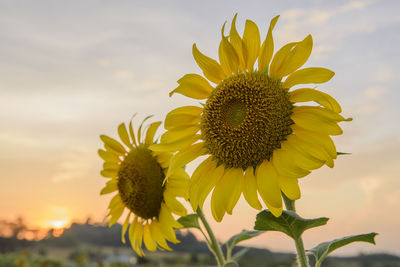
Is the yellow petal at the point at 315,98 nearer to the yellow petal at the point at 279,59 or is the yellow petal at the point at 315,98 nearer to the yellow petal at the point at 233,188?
the yellow petal at the point at 279,59

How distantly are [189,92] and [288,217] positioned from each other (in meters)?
1.00

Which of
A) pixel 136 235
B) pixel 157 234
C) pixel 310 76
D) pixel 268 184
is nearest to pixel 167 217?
pixel 157 234

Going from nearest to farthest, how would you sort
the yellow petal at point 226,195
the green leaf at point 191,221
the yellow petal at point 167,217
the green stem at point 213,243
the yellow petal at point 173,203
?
the yellow petal at point 226,195, the green stem at point 213,243, the green leaf at point 191,221, the yellow petal at point 173,203, the yellow petal at point 167,217

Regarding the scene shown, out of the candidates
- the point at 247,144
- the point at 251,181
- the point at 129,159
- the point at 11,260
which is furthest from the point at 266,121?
the point at 11,260

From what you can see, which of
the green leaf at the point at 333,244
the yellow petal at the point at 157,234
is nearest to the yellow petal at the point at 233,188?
the green leaf at the point at 333,244

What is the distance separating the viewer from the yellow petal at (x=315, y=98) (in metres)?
2.14

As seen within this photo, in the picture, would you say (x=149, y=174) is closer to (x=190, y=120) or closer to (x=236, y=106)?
(x=190, y=120)

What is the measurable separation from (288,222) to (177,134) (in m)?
0.90

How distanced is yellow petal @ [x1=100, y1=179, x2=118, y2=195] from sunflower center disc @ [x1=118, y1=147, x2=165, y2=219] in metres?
0.20

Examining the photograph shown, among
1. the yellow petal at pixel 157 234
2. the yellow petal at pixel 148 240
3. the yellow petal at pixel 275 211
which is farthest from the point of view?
the yellow petal at pixel 148 240

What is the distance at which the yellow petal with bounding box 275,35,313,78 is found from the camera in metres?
2.24

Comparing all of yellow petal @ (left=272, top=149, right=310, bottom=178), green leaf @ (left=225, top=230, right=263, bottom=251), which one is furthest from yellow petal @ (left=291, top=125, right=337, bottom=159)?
green leaf @ (left=225, top=230, right=263, bottom=251)

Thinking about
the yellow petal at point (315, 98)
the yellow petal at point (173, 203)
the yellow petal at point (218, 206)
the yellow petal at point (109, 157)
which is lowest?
the yellow petal at point (173, 203)

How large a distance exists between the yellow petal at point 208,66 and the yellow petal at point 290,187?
778mm
